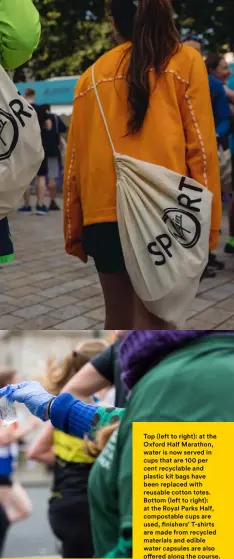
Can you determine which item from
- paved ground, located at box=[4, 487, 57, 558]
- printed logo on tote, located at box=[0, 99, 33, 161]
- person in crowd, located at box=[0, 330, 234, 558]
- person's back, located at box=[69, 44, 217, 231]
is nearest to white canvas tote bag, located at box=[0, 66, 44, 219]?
printed logo on tote, located at box=[0, 99, 33, 161]

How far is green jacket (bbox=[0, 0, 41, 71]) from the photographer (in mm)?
1339

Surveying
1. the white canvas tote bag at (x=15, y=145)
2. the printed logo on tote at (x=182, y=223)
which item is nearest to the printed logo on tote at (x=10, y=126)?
the white canvas tote bag at (x=15, y=145)

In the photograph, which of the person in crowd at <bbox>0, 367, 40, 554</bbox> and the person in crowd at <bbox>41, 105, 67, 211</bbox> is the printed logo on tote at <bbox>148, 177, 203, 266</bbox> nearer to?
the person in crowd at <bbox>41, 105, 67, 211</bbox>

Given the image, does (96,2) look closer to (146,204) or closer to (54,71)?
(54,71)

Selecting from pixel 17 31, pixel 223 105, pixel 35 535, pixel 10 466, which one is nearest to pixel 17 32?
pixel 17 31

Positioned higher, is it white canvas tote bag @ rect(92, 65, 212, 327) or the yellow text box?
white canvas tote bag @ rect(92, 65, 212, 327)

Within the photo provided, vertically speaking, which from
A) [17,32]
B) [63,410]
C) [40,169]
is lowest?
[63,410]

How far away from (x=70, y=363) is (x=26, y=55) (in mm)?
658

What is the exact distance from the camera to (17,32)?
4.42ft

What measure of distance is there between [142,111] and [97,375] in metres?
0.58

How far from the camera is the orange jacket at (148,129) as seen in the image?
1.37 meters

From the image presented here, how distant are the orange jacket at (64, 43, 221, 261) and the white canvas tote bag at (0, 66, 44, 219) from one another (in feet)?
0.27

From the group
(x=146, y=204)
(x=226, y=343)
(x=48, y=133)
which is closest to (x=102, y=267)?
(x=146, y=204)

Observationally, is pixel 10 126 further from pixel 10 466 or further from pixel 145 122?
pixel 10 466
